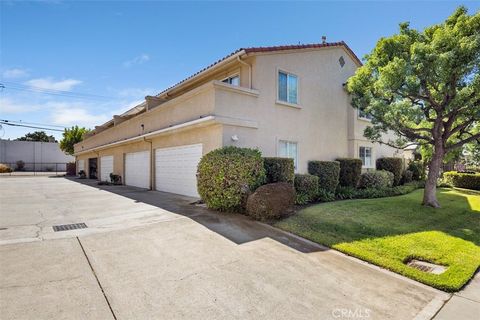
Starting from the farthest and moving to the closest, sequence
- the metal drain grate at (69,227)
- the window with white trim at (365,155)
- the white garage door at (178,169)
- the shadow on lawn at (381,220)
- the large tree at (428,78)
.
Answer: the window with white trim at (365,155) → the white garage door at (178,169) → the large tree at (428,78) → the shadow on lawn at (381,220) → the metal drain grate at (69,227)

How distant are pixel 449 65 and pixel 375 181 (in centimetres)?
729

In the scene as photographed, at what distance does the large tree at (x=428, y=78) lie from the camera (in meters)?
8.66

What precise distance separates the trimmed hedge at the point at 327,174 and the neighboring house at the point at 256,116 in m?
0.66

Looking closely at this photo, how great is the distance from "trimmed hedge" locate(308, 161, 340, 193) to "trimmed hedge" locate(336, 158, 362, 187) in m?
1.26

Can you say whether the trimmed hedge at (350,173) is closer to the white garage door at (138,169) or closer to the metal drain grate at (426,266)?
the metal drain grate at (426,266)

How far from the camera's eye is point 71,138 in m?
37.6

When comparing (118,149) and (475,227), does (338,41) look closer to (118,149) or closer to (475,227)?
(475,227)

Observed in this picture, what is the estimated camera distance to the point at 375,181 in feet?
47.4

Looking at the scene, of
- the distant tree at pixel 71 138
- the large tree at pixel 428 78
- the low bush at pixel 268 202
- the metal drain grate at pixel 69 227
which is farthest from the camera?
the distant tree at pixel 71 138

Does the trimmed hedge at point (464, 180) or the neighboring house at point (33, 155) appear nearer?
the trimmed hedge at point (464, 180)

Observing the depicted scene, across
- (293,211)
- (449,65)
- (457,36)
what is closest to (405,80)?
(449,65)

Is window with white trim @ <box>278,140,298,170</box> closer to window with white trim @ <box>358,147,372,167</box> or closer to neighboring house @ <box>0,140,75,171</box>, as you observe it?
window with white trim @ <box>358,147,372,167</box>

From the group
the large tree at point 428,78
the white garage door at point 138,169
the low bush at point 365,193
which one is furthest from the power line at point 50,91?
the large tree at point 428,78

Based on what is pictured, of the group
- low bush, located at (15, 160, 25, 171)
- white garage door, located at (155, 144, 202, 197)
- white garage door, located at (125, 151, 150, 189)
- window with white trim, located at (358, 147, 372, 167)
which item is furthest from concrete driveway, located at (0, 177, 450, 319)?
low bush, located at (15, 160, 25, 171)
